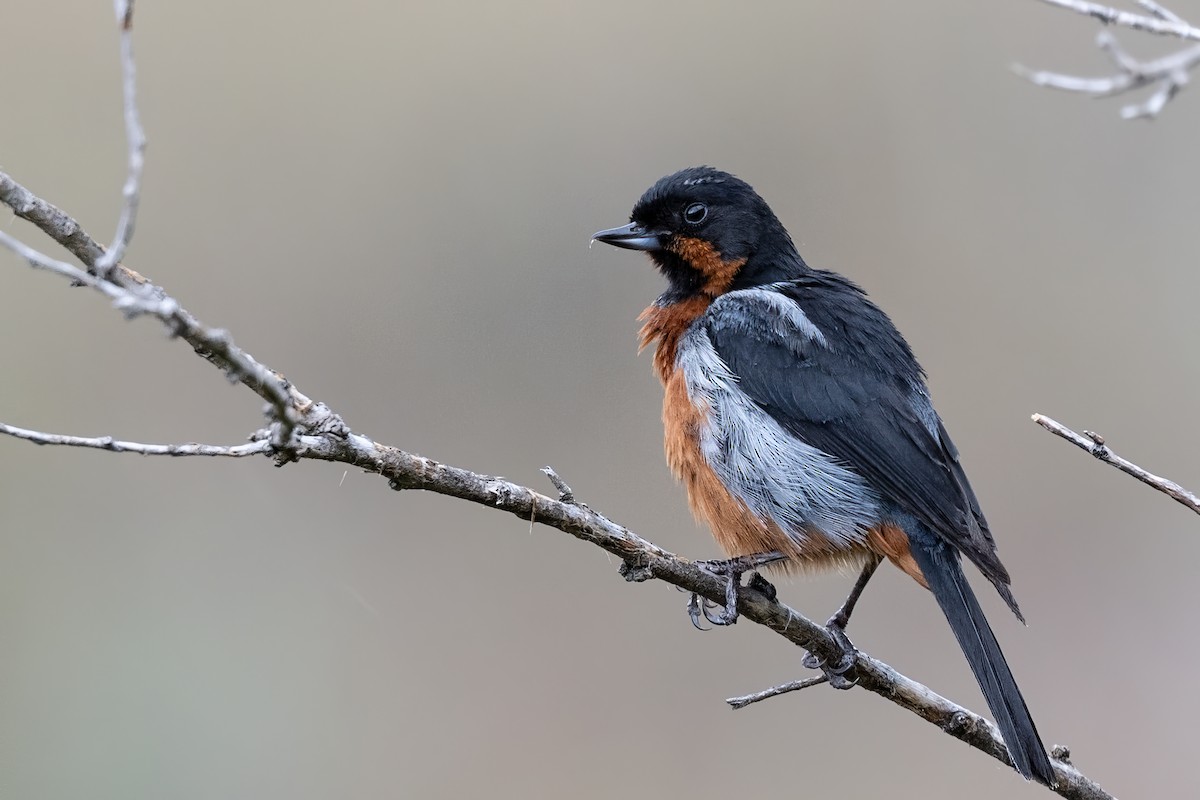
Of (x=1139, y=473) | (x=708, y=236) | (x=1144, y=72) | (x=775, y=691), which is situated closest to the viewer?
(x=1144, y=72)

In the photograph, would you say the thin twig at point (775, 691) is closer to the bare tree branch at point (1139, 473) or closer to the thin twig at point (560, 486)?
the thin twig at point (560, 486)

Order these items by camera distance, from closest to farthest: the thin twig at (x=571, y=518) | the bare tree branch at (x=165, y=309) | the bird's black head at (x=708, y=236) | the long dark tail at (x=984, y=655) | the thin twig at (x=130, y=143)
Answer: the thin twig at (x=130, y=143) → the bare tree branch at (x=165, y=309) → the thin twig at (x=571, y=518) → the long dark tail at (x=984, y=655) → the bird's black head at (x=708, y=236)

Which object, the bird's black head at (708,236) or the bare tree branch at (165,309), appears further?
the bird's black head at (708,236)

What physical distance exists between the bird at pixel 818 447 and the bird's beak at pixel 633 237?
0.32 meters

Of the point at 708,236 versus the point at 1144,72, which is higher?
the point at 708,236

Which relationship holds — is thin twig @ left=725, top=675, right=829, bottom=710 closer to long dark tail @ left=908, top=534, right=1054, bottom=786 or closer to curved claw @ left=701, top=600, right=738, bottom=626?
curved claw @ left=701, top=600, right=738, bottom=626

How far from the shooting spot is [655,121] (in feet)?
28.8

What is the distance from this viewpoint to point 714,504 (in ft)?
13.5

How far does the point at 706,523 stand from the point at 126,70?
269 centimetres

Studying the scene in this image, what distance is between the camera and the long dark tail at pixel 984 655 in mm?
3162

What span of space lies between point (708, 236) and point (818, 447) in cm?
110

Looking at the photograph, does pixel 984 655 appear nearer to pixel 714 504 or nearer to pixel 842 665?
pixel 842 665

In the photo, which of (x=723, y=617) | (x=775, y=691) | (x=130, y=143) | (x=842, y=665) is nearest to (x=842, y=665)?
(x=842, y=665)

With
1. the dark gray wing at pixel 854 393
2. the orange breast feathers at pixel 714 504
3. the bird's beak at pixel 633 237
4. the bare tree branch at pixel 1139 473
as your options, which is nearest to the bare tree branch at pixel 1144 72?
the bare tree branch at pixel 1139 473
